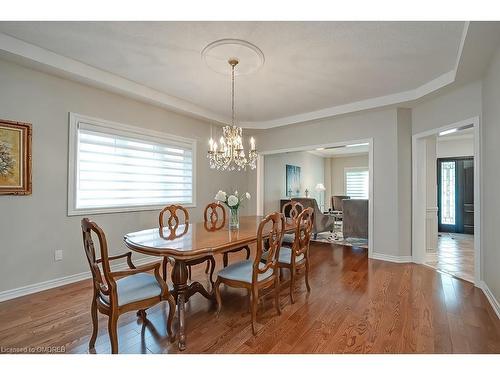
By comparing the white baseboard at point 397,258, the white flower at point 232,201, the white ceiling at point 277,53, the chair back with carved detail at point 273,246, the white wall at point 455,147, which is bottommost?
the white baseboard at point 397,258

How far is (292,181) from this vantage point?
7871 millimetres

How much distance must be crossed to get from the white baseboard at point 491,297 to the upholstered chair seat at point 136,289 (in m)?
2.94

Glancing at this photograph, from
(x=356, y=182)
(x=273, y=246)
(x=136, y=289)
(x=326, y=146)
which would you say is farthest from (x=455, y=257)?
(x=356, y=182)

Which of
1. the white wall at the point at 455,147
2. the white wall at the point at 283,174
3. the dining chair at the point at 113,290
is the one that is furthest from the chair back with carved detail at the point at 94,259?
the white wall at the point at 455,147

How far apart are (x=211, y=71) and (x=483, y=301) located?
12.4ft

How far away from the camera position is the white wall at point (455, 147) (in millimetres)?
6340

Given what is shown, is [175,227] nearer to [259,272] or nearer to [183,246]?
[183,246]

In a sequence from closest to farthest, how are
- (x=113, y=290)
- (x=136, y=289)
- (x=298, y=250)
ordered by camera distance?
(x=113, y=290) → (x=136, y=289) → (x=298, y=250)

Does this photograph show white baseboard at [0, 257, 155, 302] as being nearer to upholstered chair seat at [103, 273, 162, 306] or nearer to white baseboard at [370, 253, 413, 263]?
upholstered chair seat at [103, 273, 162, 306]

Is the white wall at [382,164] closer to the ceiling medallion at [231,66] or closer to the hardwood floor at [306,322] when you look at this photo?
the hardwood floor at [306,322]

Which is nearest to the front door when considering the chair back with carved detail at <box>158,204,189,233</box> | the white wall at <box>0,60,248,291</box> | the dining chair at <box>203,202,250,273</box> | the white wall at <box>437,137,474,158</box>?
the white wall at <box>437,137,474,158</box>

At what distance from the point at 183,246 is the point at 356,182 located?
344 inches
